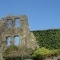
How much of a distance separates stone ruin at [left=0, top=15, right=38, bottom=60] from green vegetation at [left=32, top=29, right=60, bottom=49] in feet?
2.98

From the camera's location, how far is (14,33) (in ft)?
120

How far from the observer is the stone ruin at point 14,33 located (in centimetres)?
3559

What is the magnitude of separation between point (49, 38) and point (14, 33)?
205 inches

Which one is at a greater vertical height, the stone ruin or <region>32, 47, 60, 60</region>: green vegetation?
the stone ruin

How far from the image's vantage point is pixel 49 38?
1367 inches

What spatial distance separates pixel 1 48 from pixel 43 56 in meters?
7.40

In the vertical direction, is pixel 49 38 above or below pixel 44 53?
above

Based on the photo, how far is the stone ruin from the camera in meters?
35.6

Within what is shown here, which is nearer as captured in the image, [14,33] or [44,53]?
[44,53]

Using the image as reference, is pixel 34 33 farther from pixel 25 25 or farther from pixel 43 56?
pixel 43 56

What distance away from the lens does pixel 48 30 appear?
1382 inches

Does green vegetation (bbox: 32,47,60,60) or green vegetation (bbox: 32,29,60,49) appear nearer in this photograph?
green vegetation (bbox: 32,47,60,60)

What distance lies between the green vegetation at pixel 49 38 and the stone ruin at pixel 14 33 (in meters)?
0.91

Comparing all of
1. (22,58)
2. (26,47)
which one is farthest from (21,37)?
(22,58)
